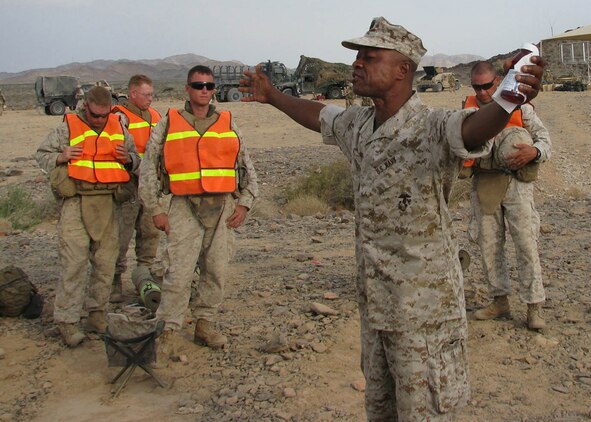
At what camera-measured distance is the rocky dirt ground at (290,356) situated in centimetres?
433

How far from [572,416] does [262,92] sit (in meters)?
2.70

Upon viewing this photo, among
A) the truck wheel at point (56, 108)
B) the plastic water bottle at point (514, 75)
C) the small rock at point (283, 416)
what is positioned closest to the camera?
the plastic water bottle at point (514, 75)

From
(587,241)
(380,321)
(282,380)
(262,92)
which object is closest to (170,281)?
(282,380)

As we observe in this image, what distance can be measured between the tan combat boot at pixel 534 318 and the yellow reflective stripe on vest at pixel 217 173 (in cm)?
249

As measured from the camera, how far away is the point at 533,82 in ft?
7.18

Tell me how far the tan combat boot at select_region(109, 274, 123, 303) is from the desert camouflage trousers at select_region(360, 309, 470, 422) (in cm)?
411

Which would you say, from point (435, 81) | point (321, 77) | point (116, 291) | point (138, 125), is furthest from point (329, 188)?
point (435, 81)

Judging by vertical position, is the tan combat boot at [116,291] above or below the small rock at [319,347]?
above

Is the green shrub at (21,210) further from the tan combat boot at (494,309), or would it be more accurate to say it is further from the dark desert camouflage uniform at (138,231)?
the tan combat boot at (494,309)

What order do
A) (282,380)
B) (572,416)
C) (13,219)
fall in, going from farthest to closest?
(13,219) < (282,380) < (572,416)

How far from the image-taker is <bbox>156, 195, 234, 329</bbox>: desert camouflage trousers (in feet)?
16.1

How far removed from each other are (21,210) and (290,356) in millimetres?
6884

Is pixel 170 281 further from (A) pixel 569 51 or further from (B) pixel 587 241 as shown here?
(A) pixel 569 51

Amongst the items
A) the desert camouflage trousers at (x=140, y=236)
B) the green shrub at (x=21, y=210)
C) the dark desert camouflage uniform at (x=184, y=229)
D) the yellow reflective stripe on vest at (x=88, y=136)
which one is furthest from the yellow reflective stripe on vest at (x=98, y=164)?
the green shrub at (x=21, y=210)
